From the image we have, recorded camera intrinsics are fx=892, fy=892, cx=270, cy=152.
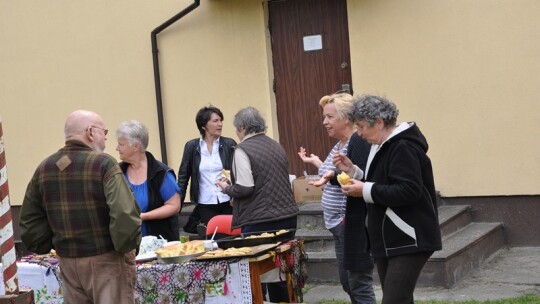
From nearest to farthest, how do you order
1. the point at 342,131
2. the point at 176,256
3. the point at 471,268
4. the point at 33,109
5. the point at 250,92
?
the point at 176,256 < the point at 342,131 < the point at 471,268 < the point at 250,92 < the point at 33,109

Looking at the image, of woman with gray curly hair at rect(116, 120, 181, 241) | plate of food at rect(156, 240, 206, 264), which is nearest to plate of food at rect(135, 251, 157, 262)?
plate of food at rect(156, 240, 206, 264)

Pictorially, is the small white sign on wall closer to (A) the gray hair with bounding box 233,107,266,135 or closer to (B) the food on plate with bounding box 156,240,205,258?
(A) the gray hair with bounding box 233,107,266,135

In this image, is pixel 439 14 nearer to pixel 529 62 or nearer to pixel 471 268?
pixel 529 62

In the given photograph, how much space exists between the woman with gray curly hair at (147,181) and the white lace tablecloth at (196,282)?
88 centimetres

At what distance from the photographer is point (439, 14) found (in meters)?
9.67

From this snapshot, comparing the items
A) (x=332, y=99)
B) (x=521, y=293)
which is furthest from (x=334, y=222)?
(x=521, y=293)

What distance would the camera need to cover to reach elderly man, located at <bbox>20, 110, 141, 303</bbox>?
5.31 meters

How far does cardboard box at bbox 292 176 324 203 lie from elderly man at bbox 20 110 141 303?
4.42 meters

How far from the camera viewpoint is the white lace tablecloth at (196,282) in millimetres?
5996

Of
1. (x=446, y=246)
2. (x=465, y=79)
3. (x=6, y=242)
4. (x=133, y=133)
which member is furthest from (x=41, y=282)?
(x=465, y=79)

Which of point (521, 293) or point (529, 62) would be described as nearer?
point (521, 293)

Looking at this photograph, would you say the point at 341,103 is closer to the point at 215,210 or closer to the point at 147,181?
the point at 147,181

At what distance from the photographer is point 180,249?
243 inches

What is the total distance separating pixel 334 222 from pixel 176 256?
123cm
